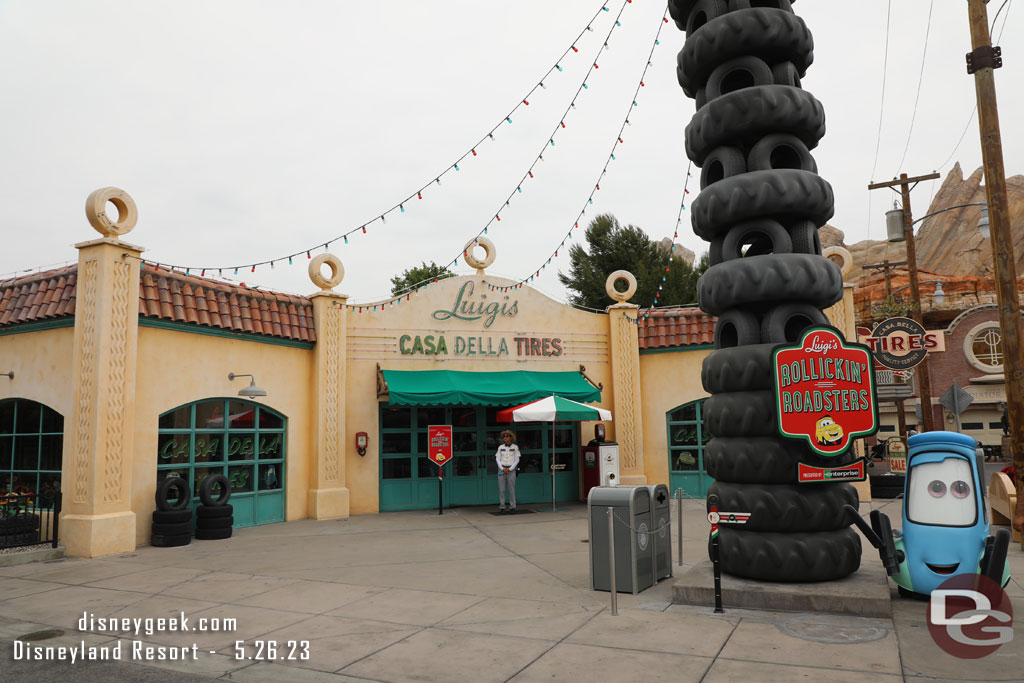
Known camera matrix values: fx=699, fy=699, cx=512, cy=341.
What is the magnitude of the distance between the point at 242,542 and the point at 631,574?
7.01m

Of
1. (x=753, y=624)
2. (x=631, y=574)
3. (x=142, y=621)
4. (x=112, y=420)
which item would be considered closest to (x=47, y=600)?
(x=142, y=621)

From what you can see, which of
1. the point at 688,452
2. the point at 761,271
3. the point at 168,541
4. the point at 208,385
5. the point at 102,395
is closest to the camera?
the point at 761,271

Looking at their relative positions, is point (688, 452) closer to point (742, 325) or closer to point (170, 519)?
point (742, 325)

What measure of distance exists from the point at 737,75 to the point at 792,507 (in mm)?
5153

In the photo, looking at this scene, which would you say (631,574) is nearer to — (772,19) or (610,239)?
(772,19)

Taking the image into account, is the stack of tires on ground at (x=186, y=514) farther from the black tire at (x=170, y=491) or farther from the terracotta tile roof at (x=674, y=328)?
the terracotta tile roof at (x=674, y=328)

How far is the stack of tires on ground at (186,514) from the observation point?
11.1 m

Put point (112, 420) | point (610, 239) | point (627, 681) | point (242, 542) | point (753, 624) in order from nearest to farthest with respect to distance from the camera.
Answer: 1. point (627, 681)
2. point (753, 624)
3. point (112, 420)
4. point (242, 542)
5. point (610, 239)

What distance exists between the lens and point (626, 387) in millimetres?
16766

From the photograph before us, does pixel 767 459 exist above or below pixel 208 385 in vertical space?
below

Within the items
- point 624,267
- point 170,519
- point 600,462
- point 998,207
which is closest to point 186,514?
point 170,519

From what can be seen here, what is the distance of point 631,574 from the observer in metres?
7.49

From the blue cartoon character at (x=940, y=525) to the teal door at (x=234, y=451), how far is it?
1051 centimetres

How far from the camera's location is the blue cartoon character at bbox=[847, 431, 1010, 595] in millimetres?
6559
